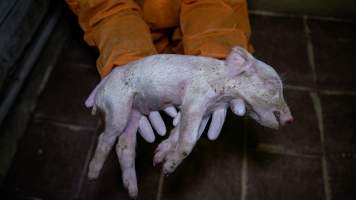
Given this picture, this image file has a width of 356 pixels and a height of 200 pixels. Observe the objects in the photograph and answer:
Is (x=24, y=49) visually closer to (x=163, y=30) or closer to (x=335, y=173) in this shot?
(x=163, y=30)

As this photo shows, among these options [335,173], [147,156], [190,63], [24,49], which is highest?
[190,63]

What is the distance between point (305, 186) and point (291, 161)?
0.28ft

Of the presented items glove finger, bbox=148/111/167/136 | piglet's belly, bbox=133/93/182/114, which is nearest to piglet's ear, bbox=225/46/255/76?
piglet's belly, bbox=133/93/182/114

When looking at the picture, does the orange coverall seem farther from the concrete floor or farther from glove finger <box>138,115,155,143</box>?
the concrete floor

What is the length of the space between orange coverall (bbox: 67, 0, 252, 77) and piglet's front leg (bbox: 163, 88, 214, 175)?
20 cm

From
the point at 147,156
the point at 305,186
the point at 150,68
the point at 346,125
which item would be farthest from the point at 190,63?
the point at 346,125

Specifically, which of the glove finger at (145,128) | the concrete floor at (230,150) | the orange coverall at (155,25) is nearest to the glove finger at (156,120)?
the glove finger at (145,128)

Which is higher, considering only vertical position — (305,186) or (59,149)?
(59,149)

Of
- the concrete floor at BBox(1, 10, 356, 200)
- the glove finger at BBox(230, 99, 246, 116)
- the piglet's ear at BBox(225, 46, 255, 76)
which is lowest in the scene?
the concrete floor at BBox(1, 10, 356, 200)

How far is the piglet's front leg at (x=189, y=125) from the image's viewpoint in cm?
76

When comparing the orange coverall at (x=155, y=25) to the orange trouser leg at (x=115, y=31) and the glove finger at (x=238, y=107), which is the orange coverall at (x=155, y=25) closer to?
the orange trouser leg at (x=115, y=31)

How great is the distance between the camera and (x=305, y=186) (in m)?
1.27

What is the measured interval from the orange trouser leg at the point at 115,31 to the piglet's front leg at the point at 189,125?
24 cm

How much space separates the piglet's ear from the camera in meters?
0.79
